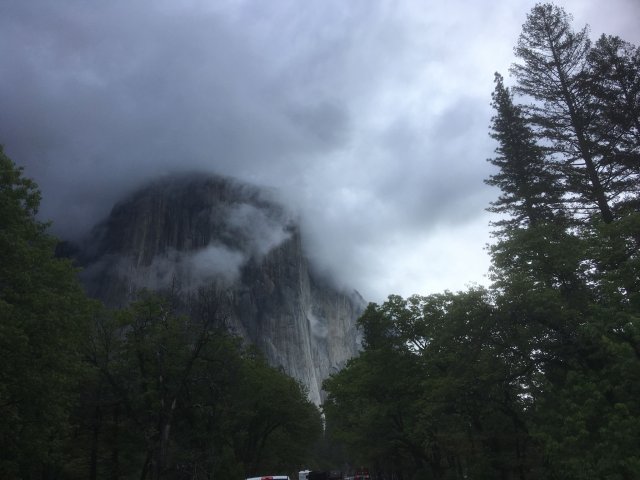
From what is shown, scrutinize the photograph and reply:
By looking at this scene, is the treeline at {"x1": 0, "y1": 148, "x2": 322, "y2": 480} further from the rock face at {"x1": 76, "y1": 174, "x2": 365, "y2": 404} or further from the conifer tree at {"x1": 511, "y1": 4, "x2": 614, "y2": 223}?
the rock face at {"x1": 76, "y1": 174, "x2": 365, "y2": 404}

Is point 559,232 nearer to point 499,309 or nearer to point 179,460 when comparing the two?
point 499,309

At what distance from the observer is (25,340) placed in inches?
621

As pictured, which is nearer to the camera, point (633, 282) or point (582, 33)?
point (633, 282)

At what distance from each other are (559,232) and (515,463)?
9.58 metres

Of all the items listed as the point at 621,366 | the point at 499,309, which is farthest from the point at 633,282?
the point at 499,309

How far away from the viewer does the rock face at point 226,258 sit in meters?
122

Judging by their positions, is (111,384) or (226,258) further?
(226,258)

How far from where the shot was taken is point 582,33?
24953mm

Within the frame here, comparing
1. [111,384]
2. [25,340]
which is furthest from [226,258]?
[25,340]

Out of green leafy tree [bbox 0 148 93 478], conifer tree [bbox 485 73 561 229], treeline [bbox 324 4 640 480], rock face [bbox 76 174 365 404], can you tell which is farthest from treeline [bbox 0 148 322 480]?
rock face [bbox 76 174 365 404]

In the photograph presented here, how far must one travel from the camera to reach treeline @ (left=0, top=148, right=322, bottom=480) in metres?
17.1

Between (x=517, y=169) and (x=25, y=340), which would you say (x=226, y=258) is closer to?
(x=517, y=169)

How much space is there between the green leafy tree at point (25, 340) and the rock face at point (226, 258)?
9381 cm

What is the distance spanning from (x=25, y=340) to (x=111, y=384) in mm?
12003
